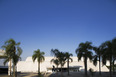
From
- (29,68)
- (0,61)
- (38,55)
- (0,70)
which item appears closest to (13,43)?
(38,55)

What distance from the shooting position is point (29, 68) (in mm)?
68188

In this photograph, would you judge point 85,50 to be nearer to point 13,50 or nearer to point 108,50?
point 108,50

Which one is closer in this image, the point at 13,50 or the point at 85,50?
the point at 13,50

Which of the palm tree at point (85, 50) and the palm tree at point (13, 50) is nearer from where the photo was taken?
the palm tree at point (13, 50)

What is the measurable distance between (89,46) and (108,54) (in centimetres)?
541

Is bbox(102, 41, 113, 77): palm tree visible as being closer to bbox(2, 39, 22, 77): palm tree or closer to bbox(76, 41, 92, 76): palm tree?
bbox(76, 41, 92, 76): palm tree

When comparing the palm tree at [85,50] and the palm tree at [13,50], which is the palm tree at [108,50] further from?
the palm tree at [13,50]

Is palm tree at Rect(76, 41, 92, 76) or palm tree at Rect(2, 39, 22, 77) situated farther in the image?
palm tree at Rect(76, 41, 92, 76)

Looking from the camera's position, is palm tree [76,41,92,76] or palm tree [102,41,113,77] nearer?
palm tree [102,41,113,77]

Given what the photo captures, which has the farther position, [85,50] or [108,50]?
[85,50]

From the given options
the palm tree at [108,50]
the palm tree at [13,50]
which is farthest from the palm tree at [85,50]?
the palm tree at [13,50]

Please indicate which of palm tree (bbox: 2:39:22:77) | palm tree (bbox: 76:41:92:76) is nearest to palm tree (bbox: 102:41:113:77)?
palm tree (bbox: 76:41:92:76)

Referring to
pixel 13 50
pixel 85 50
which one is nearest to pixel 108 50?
pixel 85 50

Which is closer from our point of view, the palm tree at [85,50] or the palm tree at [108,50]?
the palm tree at [108,50]
